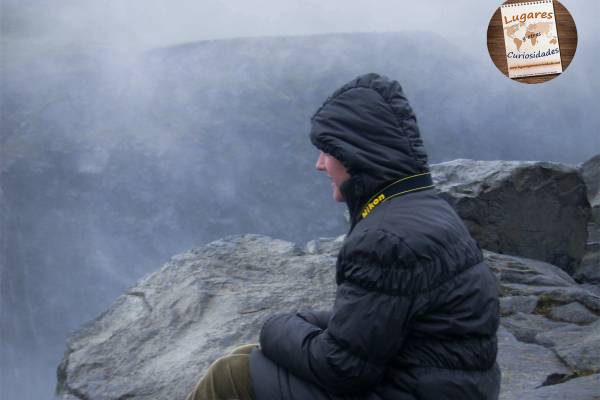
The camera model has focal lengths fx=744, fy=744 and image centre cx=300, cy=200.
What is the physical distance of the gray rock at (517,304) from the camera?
3834 millimetres

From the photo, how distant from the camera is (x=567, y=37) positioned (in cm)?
544

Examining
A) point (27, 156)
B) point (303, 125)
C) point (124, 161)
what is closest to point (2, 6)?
point (27, 156)

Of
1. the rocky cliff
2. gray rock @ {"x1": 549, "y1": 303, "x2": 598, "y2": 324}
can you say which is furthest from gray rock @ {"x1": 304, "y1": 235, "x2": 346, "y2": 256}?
gray rock @ {"x1": 549, "y1": 303, "x2": 598, "y2": 324}

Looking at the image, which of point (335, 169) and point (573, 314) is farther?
point (573, 314)

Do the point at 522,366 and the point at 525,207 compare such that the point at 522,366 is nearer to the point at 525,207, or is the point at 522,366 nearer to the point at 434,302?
the point at 434,302

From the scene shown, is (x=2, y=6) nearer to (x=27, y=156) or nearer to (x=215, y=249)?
(x=27, y=156)

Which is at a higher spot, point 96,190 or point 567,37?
point 567,37

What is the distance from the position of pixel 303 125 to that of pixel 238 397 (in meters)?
8.91

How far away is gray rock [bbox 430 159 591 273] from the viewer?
4.75 metres

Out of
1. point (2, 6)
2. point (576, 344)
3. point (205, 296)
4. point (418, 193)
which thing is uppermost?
point (2, 6)

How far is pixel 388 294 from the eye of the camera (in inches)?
61.8

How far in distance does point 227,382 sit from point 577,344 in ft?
6.61

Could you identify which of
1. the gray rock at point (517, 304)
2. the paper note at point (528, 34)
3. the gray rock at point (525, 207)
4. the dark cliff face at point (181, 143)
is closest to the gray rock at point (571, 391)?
the gray rock at point (517, 304)

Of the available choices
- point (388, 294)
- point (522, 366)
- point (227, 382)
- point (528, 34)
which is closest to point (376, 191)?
point (388, 294)
